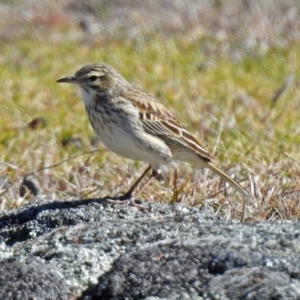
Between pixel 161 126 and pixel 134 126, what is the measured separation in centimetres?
31

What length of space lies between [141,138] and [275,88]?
3.94 meters

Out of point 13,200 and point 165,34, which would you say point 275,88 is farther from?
point 13,200

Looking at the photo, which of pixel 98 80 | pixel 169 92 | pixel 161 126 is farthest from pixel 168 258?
pixel 169 92

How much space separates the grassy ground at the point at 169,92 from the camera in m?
7.14

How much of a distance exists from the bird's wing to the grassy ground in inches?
9.4

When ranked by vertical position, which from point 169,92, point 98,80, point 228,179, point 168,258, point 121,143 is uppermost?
point 98,80

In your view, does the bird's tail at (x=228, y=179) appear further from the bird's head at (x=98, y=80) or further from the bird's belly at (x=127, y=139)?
the bird's head at (x=98, y=80)

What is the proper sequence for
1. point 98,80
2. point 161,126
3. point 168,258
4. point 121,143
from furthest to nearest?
point 98,80 < point 161,126 < point 121,143 < point 168,258

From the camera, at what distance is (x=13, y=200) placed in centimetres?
688

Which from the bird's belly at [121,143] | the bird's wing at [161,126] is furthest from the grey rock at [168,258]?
the bird's wing at [161,126]

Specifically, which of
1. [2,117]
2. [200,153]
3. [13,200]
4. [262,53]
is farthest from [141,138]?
[262,53]

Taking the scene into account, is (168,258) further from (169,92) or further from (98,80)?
(169,92)

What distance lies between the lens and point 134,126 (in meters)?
6.70

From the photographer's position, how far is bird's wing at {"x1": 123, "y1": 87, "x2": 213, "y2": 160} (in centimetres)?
687
